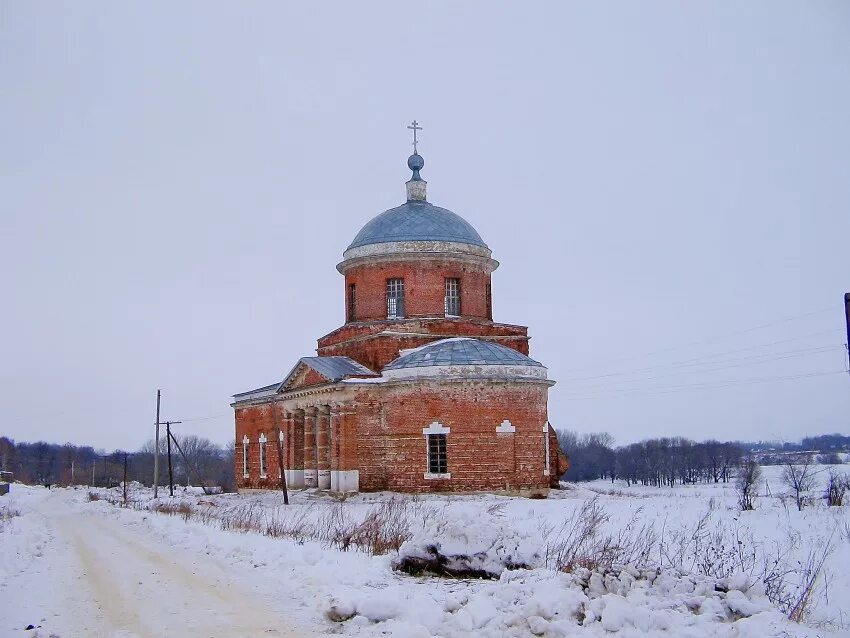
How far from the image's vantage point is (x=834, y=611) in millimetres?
9164

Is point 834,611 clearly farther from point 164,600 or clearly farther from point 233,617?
point 164,600

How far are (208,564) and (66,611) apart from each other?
3.03m

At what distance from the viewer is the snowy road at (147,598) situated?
7.86 meters

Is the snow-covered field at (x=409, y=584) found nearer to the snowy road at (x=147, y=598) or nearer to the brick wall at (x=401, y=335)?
the snowy road at (x=147, y=598)

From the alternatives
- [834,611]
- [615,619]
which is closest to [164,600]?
[615,619]

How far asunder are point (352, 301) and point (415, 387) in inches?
243

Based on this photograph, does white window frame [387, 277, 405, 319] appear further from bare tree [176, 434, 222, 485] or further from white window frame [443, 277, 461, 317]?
bare tree [176, 434, 222, 485]

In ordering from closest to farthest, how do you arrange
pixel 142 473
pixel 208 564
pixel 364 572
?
pixel 364 572 → pixel 208 564 → pixel 142 473

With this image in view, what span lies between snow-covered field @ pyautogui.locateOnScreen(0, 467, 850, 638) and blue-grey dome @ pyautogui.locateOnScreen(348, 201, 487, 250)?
50.9 feet

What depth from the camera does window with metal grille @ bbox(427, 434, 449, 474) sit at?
25.8 metres

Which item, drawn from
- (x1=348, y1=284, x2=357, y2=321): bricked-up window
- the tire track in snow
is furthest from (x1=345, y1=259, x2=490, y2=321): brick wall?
the tire track in snow

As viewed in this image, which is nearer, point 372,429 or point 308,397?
point 372,429

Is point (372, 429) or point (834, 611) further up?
point (372, 429)

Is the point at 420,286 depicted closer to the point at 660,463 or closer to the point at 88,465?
the point at 660,463
